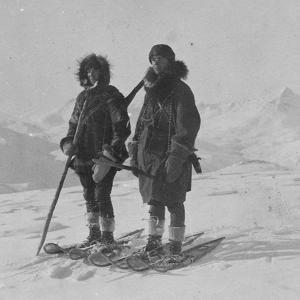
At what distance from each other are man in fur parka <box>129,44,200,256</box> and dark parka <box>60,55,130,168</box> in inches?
8.9

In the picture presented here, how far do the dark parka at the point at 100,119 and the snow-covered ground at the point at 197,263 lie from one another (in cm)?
117

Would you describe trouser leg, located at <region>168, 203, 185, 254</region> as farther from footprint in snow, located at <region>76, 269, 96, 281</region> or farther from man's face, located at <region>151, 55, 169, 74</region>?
man's face, located at <region>151, 55, 169, 74</region>

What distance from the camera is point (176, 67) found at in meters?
4.38

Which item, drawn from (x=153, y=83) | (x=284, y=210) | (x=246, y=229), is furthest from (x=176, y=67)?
(x=284, y=210)

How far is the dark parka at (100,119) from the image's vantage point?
459 cm

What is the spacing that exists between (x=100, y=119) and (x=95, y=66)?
0.60 metres

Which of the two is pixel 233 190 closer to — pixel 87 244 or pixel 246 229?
pixel 246 229

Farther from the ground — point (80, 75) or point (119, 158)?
point (80, 75)

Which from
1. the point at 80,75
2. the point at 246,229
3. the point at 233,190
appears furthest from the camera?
the point at 233,190

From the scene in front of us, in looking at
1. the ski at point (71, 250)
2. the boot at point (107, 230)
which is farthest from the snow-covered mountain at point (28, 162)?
the boot at point (107, 230)

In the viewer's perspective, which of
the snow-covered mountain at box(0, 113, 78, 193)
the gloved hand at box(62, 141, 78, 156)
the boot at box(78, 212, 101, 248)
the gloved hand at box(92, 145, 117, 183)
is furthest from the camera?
the snow-covered mountain at box(0, 113, 78, 193)

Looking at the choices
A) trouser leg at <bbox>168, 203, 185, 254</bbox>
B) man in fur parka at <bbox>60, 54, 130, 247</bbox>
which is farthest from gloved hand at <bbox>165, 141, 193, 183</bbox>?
man in fur parka at <bbox>60, 54, 130, 247</bbox>

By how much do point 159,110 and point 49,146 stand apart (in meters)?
158

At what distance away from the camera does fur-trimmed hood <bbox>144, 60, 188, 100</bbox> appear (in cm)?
432
